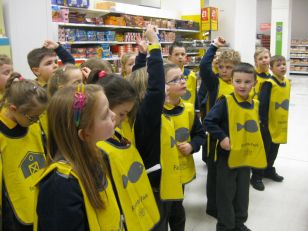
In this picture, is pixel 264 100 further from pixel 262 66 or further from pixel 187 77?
pixel 187 77

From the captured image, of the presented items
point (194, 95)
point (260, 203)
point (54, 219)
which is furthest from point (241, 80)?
point (54, 219)

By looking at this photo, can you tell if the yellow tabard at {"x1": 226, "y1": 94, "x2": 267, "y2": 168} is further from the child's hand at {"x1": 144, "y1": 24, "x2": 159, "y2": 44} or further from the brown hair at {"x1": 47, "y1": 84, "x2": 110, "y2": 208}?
the brown hair at {"x1": 47, "y1": 84, "x2": 110, "y2": 208}

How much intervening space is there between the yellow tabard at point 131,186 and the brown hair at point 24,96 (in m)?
0.55

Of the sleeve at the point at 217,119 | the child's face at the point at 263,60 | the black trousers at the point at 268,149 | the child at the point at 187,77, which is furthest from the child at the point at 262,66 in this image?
the sleeve at the point at 217,119

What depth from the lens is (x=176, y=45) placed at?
11.9ft

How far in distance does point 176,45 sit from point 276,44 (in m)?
10.4

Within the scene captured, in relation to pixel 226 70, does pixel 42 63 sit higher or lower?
higher

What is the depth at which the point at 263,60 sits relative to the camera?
11.4ft

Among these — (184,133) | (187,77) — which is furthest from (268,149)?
(184,133)

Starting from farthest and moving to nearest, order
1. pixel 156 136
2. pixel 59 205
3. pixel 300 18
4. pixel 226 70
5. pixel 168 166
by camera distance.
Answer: pixel 300 18 → pixel 226 70 → pixel 168 166 → pixel 156 136 → pixel 59 205

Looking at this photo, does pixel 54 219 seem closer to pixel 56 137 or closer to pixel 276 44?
pixel 56 137

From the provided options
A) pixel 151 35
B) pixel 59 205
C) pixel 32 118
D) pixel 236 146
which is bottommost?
pixel 236 146

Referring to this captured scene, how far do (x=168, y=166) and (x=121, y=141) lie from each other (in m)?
0.49

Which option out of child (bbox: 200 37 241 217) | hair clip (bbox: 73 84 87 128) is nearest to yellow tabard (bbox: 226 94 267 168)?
child (bbox: 200 37 241 217)
